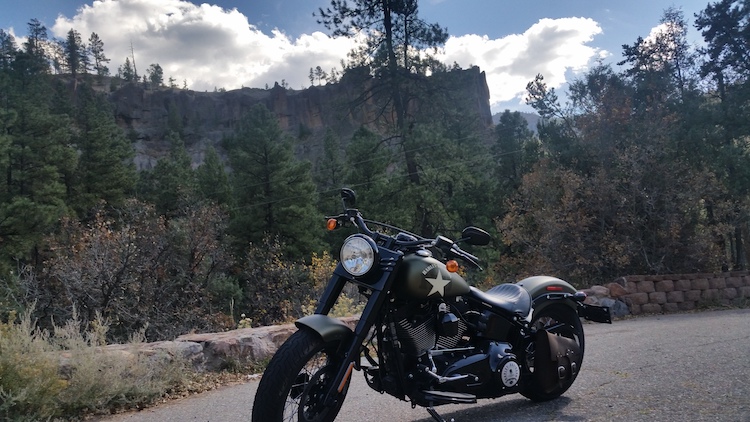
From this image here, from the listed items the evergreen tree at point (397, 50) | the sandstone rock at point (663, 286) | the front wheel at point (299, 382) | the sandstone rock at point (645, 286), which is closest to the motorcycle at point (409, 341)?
the front wheel at point (299, 382)

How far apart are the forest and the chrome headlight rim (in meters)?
4.45

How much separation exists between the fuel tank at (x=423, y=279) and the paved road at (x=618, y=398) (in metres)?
1.12

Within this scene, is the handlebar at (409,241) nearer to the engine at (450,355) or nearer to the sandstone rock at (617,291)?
the engine at (450,355)

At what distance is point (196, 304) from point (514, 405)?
14.7 meters

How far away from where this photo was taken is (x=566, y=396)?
4547 mm

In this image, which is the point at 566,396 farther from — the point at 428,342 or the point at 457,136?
the point at 457,136

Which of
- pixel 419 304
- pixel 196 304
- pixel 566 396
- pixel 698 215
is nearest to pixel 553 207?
pixel 698 215

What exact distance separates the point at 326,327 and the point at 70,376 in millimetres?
3025

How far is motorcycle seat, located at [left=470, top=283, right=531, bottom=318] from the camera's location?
4043 millimetres

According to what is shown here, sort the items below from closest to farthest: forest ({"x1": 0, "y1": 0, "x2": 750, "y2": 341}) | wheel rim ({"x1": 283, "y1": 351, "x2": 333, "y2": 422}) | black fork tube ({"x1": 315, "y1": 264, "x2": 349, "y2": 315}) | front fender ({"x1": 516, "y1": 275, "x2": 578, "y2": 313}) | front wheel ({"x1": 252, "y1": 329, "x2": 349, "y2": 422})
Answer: front wheel ({"x1": 252, "y1": 329, "x2": 349, "y2": 422})
wheel rim ({"x1": 283, "y1": 351, "x2": 333, "y2": 422})
black fork tube ({"x1": 315, "y1": 264, "x2": 349, "y2": 315})
front fender ({"x1": 516, "y1": 275, "x2": 578, "y2": 313})
forest ({"x1": 0, "y1": 0, "x2": 750, "y2": 341})

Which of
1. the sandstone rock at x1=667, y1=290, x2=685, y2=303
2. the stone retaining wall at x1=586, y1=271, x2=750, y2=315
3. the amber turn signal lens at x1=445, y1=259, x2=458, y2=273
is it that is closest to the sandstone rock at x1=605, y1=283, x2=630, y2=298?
the stone retaining wall at x1=586, y1=271, x2=750, y2=315

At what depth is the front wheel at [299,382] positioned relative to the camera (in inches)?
121

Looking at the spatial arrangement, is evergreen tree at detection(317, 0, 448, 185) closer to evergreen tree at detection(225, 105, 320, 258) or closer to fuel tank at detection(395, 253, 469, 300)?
evergreen tree at detection(225, 105, 320, 258)

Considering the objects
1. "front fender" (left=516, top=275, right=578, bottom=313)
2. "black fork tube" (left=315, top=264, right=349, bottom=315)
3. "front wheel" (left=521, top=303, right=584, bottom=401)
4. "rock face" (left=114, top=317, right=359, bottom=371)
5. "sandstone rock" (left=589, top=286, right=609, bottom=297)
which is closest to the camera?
"black fork tube" (left=315, top=264, right=349, bottom=315)
